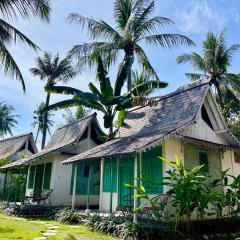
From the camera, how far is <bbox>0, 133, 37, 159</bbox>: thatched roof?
2485 centimetres

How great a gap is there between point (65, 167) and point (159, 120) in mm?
6423

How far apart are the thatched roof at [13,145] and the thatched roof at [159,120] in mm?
13229

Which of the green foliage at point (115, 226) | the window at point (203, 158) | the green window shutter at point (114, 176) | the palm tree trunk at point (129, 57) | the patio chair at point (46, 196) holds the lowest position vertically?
the green foliage at point (115, 226)

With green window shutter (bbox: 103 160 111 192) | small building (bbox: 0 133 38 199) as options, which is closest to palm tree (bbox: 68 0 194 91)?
green window shutter (bbox: 103 160 111 192)

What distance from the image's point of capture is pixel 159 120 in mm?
12906

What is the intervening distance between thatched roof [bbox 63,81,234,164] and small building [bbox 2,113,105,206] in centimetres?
301

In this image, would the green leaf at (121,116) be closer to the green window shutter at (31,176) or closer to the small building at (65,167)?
the small building at (65,167)

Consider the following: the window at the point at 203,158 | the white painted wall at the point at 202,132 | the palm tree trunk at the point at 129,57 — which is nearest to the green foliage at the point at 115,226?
the white painted wall at the point at 202,132

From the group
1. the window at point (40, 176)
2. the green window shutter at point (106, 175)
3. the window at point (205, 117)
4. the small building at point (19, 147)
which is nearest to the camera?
the green window shutter at point (106, 175)

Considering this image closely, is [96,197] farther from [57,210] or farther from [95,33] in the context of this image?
[95,33]

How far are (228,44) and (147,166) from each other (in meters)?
15.3

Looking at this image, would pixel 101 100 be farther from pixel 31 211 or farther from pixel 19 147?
pixel 19 147

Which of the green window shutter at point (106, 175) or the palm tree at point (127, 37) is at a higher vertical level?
the palm tree at point (127, 37)

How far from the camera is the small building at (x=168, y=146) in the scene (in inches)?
427
